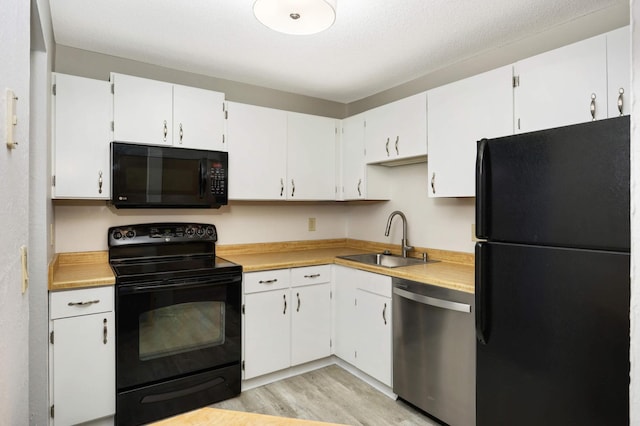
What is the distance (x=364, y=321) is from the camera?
271 centimetres

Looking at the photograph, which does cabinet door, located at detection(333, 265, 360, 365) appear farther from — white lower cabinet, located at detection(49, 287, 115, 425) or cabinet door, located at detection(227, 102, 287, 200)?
white lower cabinet, located at detection(49, 287, 115, 425)

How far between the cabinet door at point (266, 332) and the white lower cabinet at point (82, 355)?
0.83 metres

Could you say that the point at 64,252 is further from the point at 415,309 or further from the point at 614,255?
the point at 614,255

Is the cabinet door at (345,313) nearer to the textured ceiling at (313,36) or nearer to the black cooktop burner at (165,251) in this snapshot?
the black cooktop burner at (165,251)

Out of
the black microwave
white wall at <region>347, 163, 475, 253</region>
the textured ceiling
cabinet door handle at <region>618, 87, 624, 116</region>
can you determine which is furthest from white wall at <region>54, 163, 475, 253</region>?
cabinet door handle at <region>618, 87, 624, 116</region>

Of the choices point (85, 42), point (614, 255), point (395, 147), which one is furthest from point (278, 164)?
point (614, 255)

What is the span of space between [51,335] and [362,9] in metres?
2.37

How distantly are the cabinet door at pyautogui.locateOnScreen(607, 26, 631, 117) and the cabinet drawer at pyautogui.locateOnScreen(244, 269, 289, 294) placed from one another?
2107 millimetres

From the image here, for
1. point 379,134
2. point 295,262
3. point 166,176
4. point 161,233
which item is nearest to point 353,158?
point 379,134

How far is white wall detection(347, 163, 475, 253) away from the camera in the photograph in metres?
2.70

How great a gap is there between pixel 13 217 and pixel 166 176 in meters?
1.70

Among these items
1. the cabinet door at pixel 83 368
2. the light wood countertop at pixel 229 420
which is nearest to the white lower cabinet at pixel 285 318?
the cabinet door at pixel 83 368

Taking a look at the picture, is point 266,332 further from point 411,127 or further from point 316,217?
point 411,127

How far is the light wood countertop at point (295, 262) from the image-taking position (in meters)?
2.09
